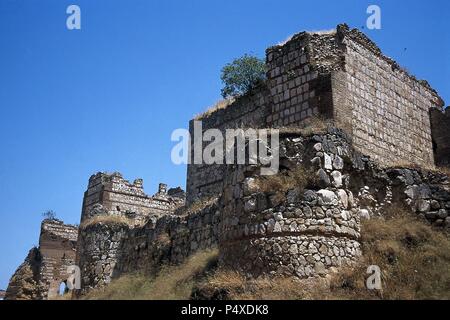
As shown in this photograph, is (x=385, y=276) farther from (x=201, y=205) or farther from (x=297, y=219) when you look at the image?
(x=201, y=205)

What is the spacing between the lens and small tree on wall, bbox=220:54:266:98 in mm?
20297

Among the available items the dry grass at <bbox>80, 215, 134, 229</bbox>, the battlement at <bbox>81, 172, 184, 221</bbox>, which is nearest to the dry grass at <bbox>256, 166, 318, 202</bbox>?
the dry grass at <bbox>80, 215, 134, 229</bbox>

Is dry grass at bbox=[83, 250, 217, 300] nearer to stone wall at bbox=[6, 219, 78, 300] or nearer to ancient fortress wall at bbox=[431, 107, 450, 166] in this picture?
ancient fortress wall at bbox=[431, 107, 450, 166]

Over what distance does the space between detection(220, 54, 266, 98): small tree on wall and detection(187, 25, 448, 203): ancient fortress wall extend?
2.00 m

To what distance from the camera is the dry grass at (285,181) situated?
930 cm

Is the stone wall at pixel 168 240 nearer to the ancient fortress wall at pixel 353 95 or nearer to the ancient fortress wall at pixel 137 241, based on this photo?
the ancient fortress wall at pixel 137 241

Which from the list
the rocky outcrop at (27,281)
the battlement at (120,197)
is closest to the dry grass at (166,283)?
the battlement at (120,197)

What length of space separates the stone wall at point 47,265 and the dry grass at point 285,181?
20.3 m

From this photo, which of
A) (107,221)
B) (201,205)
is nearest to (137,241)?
(107,221)
